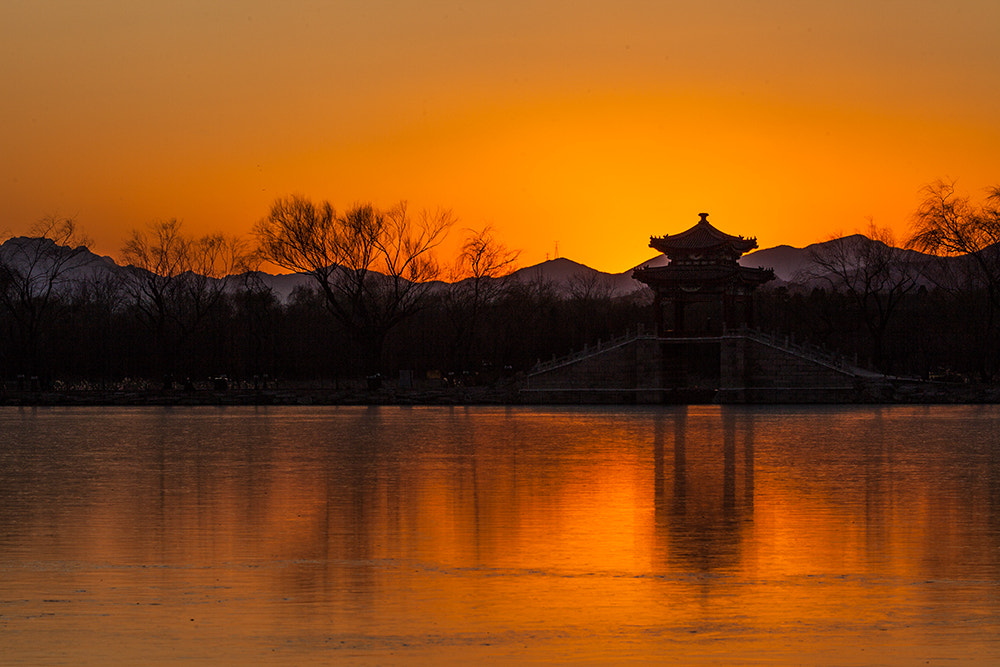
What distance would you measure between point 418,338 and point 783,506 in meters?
93.6

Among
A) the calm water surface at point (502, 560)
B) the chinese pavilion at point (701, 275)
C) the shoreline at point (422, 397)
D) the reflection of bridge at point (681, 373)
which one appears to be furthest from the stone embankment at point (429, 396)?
the calm water surface at point (502, 560)

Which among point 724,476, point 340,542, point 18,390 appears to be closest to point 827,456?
point 724,476

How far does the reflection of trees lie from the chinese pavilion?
4744cm

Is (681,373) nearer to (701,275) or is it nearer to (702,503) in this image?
(701,275)

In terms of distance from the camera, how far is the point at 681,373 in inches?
3159

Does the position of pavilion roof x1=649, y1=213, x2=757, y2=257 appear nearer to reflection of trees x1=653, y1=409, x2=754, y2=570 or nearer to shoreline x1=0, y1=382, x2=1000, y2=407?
shoreline x1=0, y1=382, x2=1000, y2=407

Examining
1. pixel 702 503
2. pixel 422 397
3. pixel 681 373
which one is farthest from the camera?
pixel 681 373

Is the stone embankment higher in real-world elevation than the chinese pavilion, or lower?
lower

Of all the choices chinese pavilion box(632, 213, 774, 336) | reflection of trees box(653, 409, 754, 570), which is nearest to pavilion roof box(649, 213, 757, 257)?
chinese pavilion box(632, 213, 774, 336)

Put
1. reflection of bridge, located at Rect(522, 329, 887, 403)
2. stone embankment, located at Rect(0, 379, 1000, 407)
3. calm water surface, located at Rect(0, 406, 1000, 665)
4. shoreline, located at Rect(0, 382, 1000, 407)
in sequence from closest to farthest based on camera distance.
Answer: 1. calm water surface, located at Rect(0, 406, 1000, 665)
2. stone embankment, located at Rect(0, 379, 1000, 407)
3. shoreline, located at Rect(0, 382, 1000, 407)
4. reflection of bridge, located at Rect(522, 329, 887, 403)

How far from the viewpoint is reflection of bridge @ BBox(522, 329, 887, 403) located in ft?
235

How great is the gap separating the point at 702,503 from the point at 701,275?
64.2 meters

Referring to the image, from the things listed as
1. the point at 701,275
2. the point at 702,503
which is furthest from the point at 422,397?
the point at 702,503

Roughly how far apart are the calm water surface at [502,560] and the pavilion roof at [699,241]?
54170 mm
